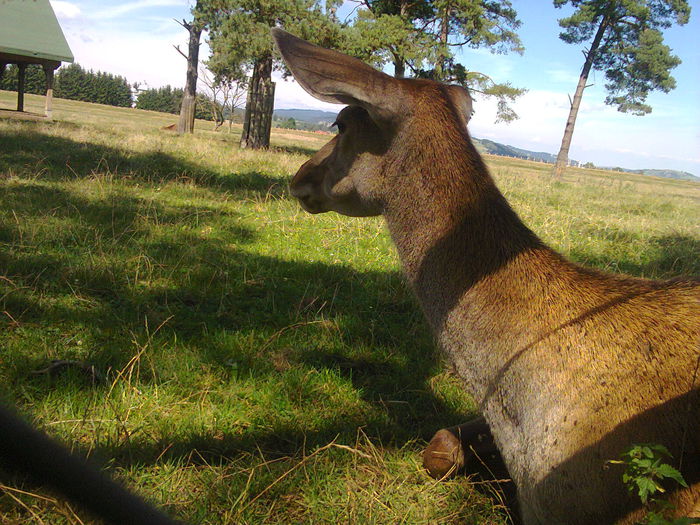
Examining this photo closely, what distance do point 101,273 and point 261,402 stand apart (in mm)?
2368

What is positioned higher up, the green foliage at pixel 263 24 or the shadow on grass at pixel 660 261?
the green foliage at pixel 263 24

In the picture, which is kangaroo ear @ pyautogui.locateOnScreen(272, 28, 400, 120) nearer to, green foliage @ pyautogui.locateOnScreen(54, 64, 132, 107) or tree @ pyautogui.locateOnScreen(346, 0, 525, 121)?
tree @ pyautogui.locateOnScreen(346, 0, 525, 121)

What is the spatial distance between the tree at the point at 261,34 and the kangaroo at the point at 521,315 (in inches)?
686

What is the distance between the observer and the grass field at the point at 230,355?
2658mm

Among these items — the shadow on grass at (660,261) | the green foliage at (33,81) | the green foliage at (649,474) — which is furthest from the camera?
the green foliage at (33,81)

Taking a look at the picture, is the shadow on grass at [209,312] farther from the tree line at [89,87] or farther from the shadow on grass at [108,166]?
the tree line at [89,87]

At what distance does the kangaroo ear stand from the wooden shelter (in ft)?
68.2

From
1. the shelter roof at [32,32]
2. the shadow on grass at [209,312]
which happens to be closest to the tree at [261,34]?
the shelter roof at [32,32]

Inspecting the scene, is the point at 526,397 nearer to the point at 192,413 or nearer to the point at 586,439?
the point at 586,439

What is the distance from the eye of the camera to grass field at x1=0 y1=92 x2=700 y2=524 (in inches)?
105

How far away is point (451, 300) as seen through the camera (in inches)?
91.4

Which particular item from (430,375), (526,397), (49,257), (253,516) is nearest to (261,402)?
(253,516)

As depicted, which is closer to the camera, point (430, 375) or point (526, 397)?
point (526, 397)

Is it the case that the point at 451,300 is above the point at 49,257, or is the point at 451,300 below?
above
